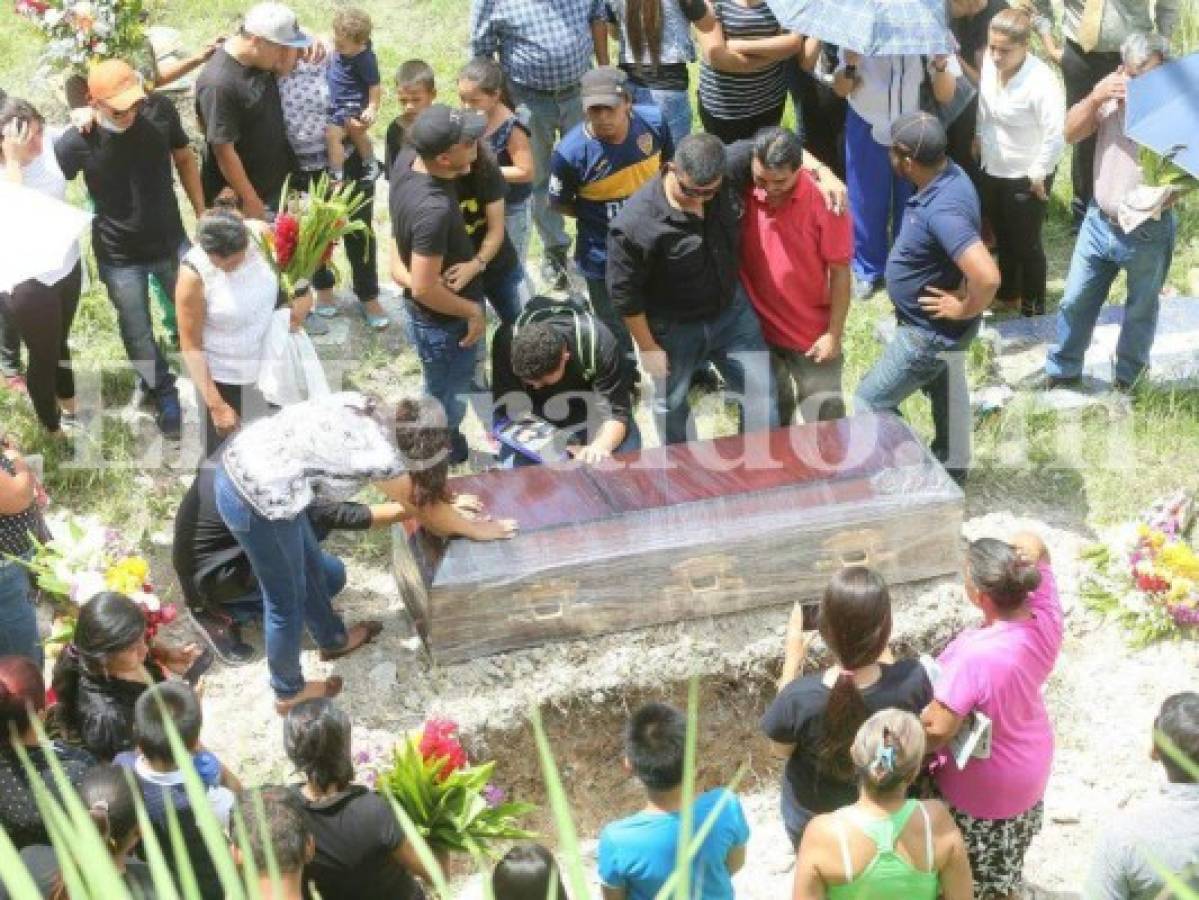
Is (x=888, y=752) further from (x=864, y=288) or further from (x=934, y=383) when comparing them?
(x=864, y=288)

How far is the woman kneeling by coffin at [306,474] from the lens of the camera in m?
5.01

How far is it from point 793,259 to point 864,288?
1892mm

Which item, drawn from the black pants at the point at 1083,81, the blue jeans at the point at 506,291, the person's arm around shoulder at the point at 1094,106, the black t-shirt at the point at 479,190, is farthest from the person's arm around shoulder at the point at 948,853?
the black pants at the point at 1083,81

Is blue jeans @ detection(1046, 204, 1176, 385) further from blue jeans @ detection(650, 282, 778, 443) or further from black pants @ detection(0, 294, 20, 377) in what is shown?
black pants @ detection(0, 294, 20, 377)

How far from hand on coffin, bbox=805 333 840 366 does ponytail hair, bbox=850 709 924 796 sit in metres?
2.62

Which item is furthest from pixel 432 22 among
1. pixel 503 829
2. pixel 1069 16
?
pixel 503 829

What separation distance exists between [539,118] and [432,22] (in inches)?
144

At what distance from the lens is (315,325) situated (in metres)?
7.89

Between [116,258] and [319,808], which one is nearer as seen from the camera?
[319,808]

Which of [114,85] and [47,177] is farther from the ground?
[114,85]

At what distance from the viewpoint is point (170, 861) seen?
411 cm

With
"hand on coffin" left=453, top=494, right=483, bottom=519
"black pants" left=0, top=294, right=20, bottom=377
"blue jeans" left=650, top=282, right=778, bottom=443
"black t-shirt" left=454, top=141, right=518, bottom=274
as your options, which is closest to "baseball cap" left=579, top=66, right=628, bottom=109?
"black t-shirt" left=454, top=141, right=518, bottom=274

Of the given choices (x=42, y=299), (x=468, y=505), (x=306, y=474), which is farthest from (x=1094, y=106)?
(x=42, y=299)

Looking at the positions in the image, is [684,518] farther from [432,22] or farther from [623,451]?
[432,22]
